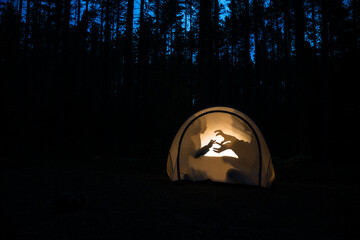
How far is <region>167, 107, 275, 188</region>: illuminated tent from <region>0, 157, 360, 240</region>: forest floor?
333 mm

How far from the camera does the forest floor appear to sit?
3.39 metres

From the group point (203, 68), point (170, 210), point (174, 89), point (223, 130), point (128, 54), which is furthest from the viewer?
point (128, 54)

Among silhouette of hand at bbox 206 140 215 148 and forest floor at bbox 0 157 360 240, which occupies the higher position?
silhouette of hand at bbox 206 140 215 148

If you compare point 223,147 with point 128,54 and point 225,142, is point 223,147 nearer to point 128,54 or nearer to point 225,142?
point 225,142

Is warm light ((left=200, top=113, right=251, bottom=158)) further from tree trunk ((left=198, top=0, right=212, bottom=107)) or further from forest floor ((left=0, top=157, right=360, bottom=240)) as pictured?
tree trunk ((left=198, top=0, right=212, bottom=107))

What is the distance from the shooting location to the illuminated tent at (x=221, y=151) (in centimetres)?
693

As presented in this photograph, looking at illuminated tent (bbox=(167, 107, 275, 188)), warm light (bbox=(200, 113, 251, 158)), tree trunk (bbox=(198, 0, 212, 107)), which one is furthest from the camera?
tree trunk (bbox=(198, 0, 212, 107))

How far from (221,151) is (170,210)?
11.1 feet

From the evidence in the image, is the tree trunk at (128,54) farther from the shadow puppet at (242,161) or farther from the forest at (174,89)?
the shadow puppet at (242,161)

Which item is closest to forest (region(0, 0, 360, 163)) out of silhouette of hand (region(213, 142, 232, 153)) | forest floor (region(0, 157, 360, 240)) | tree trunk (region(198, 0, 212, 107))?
tree trunk (region(198, 0, 212, 107))

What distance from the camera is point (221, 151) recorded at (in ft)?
24.5

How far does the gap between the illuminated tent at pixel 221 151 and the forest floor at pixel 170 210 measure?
1.09 ft

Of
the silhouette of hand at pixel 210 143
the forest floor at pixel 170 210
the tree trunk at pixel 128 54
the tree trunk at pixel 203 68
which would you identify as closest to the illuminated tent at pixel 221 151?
the silhouette of hand at pixel 210 143

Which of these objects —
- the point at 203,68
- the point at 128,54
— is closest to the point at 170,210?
the point at 203,68
